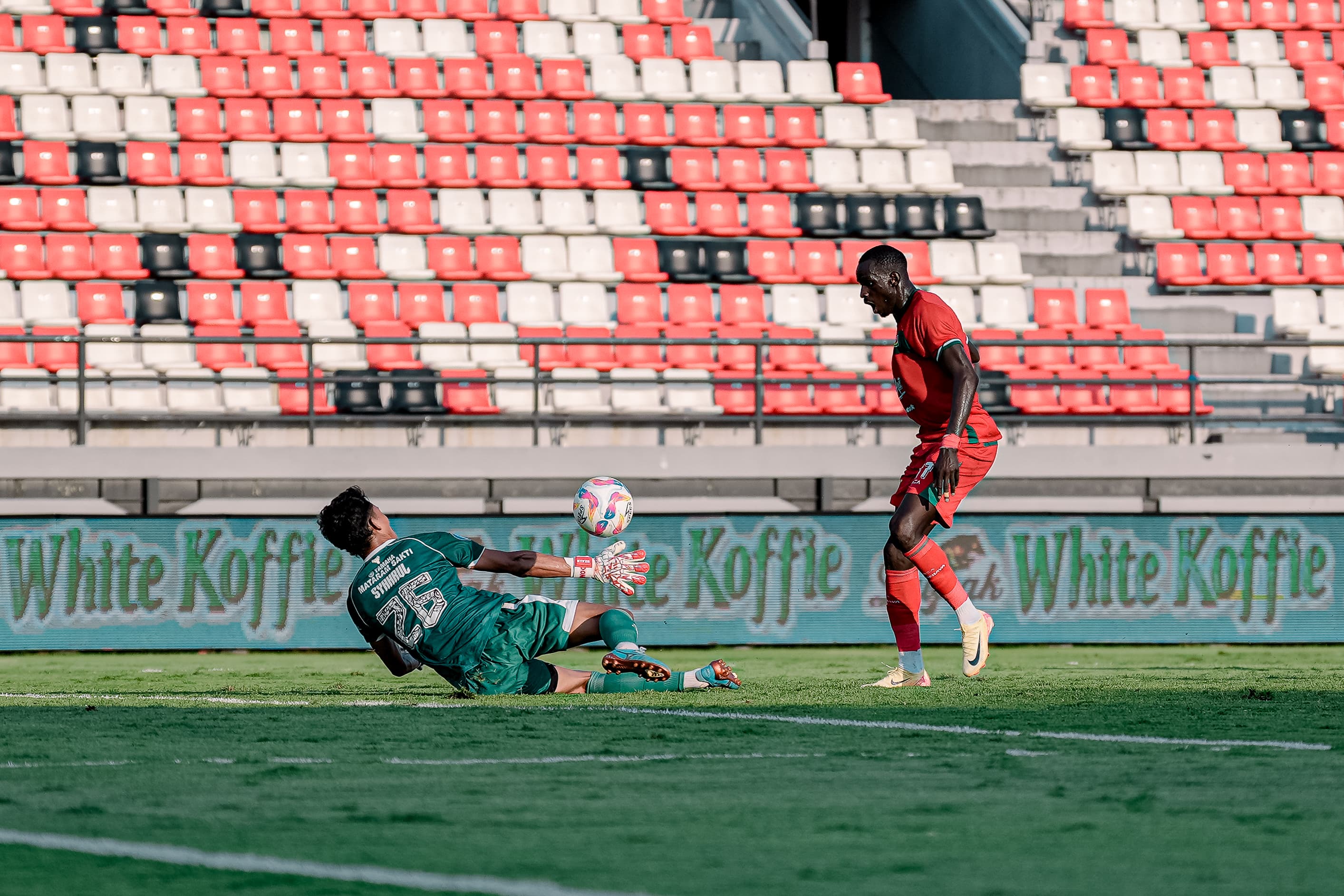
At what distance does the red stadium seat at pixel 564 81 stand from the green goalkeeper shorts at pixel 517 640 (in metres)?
13.2

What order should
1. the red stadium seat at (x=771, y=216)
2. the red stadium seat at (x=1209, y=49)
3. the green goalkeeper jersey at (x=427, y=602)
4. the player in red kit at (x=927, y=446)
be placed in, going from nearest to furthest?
the green goalkeeper jersey at (x=427, y=602) → the player in red kit at (x=927, y=446) → the red stadium seat at (x=771, y=216) → the red stadium seat at (x=1209, y=49)

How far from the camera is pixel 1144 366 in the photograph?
55.5 feet

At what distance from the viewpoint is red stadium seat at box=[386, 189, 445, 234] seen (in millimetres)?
17453

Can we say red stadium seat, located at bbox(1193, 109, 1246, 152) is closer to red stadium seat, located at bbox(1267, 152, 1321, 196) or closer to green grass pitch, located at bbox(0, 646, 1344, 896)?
red stadium seat, located at bbox(1267, 152, 1321, 196)

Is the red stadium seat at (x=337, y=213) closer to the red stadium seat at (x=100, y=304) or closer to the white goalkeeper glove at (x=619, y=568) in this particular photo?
the red stadium seat at (x=100, y=304)

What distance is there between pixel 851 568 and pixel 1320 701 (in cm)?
564

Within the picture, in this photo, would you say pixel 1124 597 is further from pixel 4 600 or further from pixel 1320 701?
pixel 4 600

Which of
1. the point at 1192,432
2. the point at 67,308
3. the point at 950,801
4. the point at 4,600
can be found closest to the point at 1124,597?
the point at 1192,432

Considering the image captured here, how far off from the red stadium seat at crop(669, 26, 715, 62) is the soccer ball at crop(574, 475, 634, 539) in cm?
1339

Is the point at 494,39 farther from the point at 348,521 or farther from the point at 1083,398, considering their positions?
the point at 348,521

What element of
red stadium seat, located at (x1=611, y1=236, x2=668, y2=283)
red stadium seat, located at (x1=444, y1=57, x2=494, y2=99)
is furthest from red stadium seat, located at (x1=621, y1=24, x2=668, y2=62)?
red stadium seat, located at (x1=611, y1=236, x2=668, y2=283)

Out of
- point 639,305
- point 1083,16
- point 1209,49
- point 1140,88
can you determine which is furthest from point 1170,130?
point 639,305

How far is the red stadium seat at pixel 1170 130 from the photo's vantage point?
20047mm

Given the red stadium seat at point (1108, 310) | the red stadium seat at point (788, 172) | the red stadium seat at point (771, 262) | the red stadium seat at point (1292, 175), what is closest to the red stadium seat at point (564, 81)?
the red stadium seat at point (788, 172)
